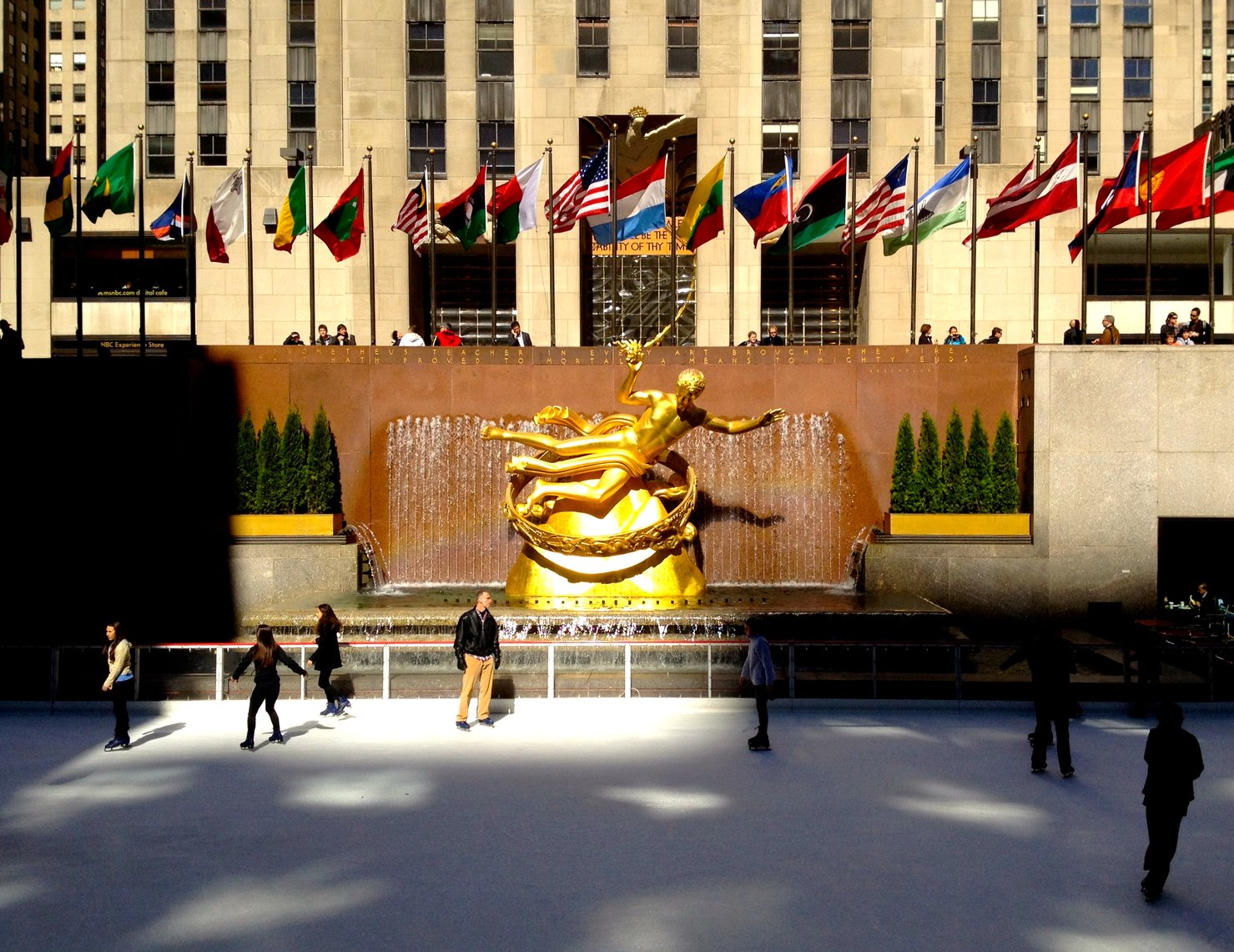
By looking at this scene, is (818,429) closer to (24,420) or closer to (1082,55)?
(24,420)

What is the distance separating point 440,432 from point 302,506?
2.68m

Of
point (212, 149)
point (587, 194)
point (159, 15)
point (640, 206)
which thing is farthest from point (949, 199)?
point (159, 15)

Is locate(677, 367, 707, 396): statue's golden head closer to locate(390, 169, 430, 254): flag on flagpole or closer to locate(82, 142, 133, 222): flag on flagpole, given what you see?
locate(390, 169, 430, 254): flag on flagpole

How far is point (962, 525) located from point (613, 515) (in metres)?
6.04

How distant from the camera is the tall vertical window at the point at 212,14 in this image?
39.3 metres

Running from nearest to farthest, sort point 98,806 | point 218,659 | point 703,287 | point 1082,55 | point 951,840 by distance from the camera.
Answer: point 951,840
point 98,806
point 218,659
point 703,287
point 1082,55

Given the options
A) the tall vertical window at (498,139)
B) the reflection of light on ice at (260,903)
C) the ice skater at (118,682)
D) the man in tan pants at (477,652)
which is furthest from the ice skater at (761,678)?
the tall vertical window at (498,139)

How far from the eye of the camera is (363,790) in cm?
1074

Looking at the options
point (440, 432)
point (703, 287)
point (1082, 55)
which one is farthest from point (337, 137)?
point (1082, 55)

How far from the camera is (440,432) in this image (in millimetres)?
22266

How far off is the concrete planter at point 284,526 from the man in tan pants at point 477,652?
8.60m

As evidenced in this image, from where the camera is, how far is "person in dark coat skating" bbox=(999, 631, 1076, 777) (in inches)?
436

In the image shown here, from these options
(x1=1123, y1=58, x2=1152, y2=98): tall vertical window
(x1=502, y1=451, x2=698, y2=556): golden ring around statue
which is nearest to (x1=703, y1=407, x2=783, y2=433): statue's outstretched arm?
(x1=502, y1=451, x2=698, y2=556): golden ring around statue

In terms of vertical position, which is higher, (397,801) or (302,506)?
(302,506)
